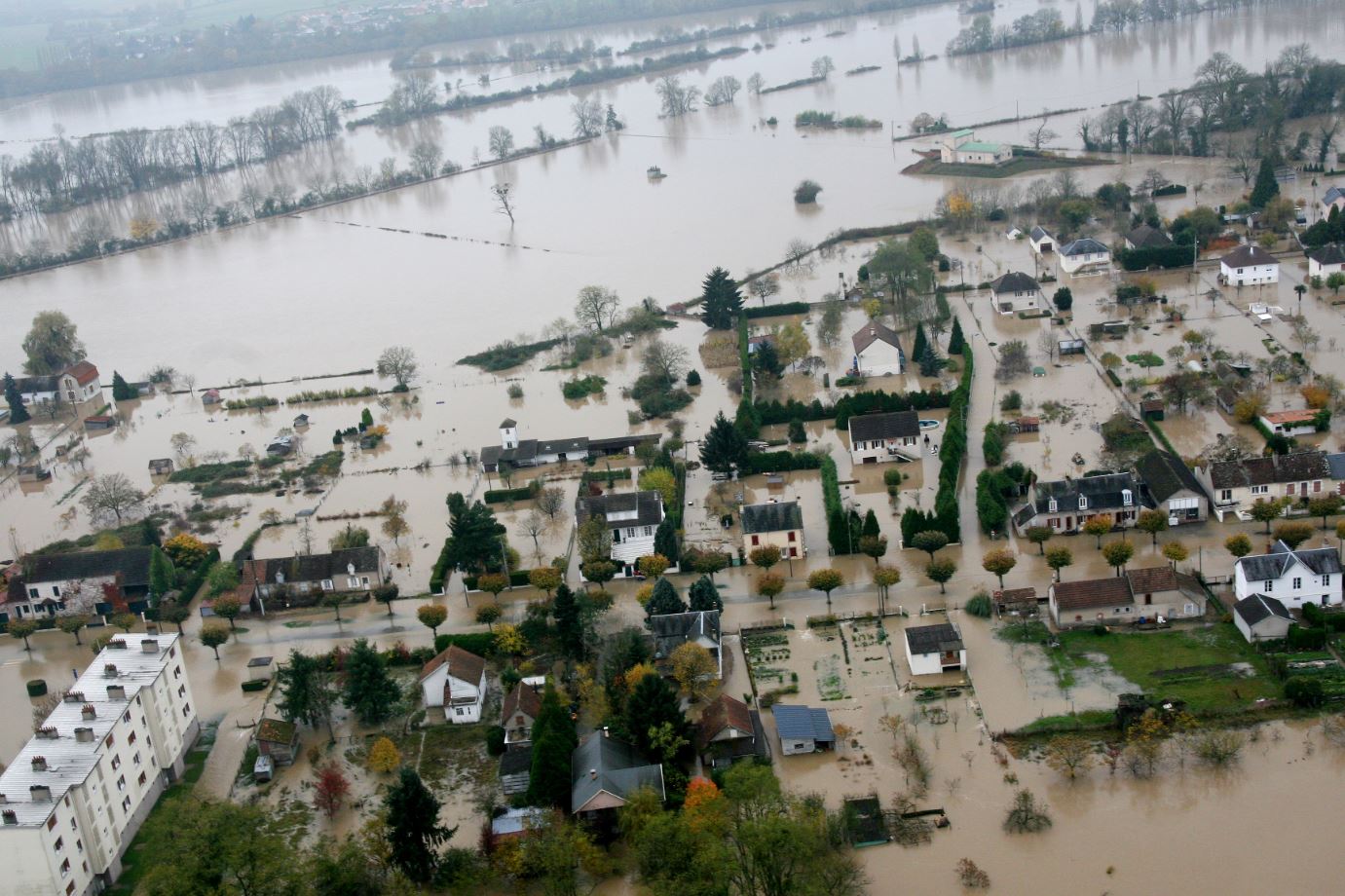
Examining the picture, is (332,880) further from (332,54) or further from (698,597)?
(332,54)

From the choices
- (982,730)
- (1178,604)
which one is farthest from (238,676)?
(1178,604)

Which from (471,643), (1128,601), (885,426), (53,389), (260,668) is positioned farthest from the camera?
(53,389)

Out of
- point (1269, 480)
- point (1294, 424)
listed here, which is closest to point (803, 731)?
point (1269, 480)

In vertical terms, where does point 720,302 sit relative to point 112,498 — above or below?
above

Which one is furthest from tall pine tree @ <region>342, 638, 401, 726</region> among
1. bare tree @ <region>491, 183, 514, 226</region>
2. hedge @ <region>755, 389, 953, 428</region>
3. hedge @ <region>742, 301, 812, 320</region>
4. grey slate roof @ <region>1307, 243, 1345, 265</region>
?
bare tree @ <region>491, 183, 514, 226</region>

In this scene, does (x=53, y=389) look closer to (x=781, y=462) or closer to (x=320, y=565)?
(x=320, y=565)

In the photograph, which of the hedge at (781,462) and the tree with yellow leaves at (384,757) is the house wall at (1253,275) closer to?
the hedge at (781,462)

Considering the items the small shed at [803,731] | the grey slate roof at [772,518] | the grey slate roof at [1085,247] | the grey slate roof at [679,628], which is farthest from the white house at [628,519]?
the grey slate roof at [1085,247]
